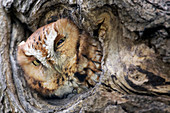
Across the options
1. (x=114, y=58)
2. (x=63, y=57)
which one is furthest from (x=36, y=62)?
(x=114, y=58)

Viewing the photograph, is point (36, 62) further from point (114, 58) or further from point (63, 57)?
point (114, 58)

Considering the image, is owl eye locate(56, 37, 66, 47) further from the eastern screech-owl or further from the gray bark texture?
the gray bark texture

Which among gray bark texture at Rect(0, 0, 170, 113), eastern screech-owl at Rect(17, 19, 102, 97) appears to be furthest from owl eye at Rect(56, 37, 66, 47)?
gray bark texture at Rect(0, 0, 170, 113)

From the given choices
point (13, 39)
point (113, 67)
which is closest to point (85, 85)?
point (113, 67)

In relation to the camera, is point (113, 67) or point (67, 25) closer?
point (113, 67)

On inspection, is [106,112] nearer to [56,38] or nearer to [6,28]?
[56,38]

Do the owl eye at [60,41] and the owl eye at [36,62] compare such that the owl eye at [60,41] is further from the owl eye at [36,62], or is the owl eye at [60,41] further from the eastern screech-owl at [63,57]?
the owl eye at [36,62]
